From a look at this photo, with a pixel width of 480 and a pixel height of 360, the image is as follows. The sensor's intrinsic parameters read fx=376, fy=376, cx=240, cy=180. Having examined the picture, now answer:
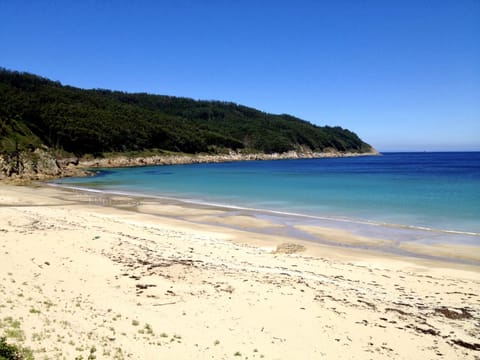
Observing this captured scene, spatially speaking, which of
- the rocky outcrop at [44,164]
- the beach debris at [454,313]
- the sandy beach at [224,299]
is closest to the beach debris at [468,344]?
the sandy beach at [224,299]

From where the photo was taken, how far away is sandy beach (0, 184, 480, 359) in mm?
6887

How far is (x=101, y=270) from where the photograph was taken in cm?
1109

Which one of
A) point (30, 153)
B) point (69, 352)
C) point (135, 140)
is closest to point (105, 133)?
point (135, 140)

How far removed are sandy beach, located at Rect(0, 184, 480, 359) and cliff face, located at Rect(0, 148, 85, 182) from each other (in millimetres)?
36555

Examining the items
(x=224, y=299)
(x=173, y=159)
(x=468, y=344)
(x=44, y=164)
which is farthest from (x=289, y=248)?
(x=173, y=159)

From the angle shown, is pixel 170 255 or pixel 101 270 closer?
pixel 101 270

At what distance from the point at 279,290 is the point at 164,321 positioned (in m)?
3.34

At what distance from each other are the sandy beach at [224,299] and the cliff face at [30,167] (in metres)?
36.6

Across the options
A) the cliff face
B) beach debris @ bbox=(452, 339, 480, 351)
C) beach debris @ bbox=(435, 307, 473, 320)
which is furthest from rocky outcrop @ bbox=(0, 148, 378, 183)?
beach debris @ bbox=(452, 339, 480, 351)

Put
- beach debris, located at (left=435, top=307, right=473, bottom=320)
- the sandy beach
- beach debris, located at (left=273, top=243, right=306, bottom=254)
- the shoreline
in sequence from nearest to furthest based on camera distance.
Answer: the sandy beach < beach debris, located at (left=435, top=307, right=473, bottom=320) < beach debris, located at (left=273, top=243, right=306, bottom=254) < the shoreline

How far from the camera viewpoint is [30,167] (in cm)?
5203

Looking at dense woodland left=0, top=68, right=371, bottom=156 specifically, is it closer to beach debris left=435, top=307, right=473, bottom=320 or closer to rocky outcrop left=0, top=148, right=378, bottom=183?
rocky outcrop left=0, top=148, right=378, bottom=183

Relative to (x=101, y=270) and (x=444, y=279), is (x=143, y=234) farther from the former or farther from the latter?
(x=444, y=279)

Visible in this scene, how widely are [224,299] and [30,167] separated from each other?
51.7 metres
